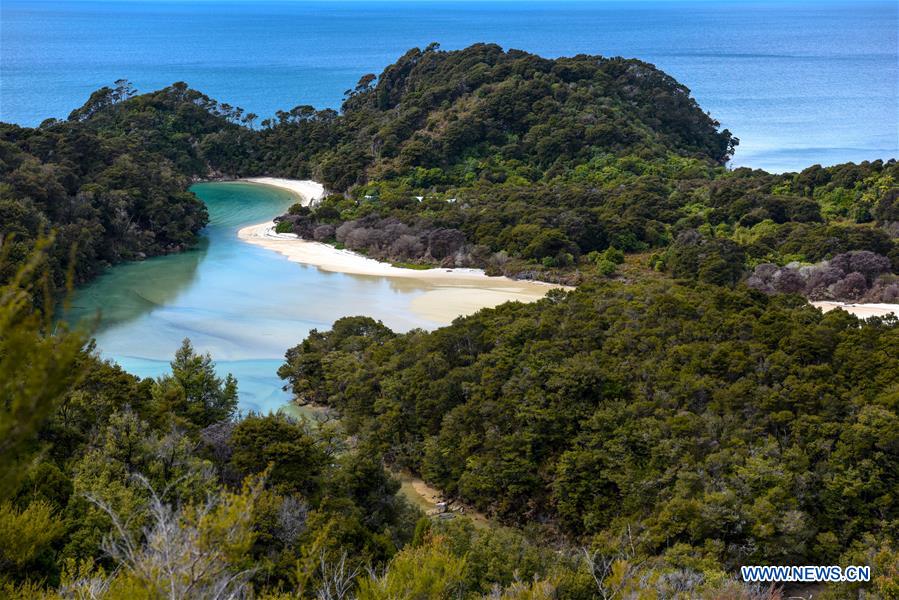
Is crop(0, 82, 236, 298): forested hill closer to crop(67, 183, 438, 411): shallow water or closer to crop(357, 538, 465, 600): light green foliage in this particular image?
crop(67, 183, 438, 411): shallow water

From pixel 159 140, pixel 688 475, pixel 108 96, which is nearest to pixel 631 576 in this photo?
pixel 688 475

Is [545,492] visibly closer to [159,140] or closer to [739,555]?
[739,555]

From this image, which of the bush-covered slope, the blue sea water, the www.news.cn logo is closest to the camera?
the www.news.cn logo

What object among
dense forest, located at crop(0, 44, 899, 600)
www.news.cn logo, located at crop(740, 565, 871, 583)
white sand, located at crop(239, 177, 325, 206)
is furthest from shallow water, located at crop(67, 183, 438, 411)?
white sand, located at crop(239, 177, 325, 206)

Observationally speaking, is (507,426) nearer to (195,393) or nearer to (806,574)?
(806,574)

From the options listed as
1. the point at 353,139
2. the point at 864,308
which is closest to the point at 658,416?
the point at 864,308

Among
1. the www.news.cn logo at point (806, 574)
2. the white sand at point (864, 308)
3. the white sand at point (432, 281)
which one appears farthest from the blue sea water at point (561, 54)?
the www.news.cn logo at point (806, 574)
